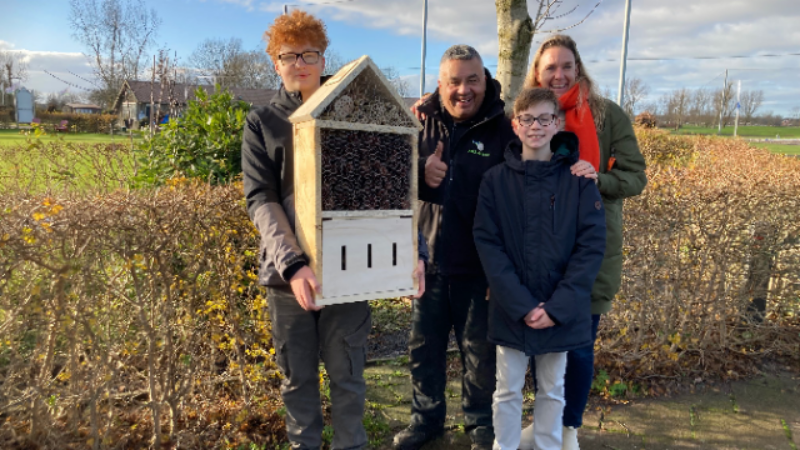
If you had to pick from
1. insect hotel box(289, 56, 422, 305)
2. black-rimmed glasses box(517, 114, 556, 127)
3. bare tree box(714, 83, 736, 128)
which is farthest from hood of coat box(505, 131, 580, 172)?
bare tree box(714, 83, 736, 128)

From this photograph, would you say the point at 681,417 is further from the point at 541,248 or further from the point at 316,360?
the point at 316,360

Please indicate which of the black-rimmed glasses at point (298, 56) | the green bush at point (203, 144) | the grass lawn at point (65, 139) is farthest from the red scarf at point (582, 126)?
the grass lawn at point (65, 139)

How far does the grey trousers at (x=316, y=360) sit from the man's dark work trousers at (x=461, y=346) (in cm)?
63

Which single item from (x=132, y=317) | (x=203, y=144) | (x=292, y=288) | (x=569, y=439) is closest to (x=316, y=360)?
(x=292, y=288)

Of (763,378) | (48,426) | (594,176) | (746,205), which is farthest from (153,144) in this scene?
(763,378)

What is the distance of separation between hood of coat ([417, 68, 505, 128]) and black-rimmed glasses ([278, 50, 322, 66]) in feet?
2.45

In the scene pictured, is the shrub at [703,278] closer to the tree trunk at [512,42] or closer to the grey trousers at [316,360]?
the tree trunk at [512,42]

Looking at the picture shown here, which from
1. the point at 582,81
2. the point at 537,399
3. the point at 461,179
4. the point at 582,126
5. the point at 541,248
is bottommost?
the point at 537,399

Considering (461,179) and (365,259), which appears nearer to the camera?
(365,259)

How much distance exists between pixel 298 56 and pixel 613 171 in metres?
1.74

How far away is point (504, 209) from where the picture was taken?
261 centimetres

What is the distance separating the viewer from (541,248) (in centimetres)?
255

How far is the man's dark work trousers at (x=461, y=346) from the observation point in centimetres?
287

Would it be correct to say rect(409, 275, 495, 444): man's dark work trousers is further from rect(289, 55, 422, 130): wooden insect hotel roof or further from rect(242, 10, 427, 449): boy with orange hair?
rect(289, 55, 422, 130): wooden insect hotel roof
